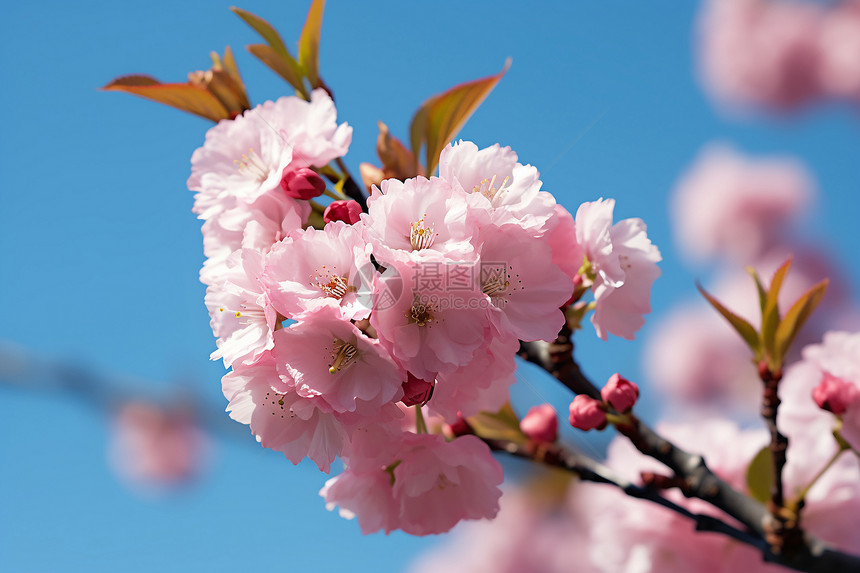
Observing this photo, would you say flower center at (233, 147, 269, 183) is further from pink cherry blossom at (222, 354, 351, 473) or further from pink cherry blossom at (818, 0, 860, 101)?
pink cherry blossom at (818, 0, 860, 101)

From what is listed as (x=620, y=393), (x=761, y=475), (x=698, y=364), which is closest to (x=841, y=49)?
(x=698, y=364)

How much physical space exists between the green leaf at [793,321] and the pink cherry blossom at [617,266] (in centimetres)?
23

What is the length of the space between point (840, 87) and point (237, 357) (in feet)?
20.4

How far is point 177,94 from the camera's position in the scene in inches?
37.5

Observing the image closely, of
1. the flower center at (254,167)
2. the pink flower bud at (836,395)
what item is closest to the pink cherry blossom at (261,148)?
the flower center at (254,167)

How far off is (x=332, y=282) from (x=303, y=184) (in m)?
0.16

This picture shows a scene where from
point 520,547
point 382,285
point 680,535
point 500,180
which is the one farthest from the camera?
point 520,547

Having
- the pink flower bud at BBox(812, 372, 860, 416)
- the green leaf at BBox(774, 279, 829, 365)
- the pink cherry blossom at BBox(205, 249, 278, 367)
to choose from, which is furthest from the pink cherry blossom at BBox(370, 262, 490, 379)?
the pink flower bud at BBox(812, 372, 860, 416)

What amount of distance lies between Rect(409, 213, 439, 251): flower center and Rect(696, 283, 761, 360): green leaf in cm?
43

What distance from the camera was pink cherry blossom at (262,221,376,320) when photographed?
0.70m

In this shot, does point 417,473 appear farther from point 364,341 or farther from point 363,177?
point 363,177

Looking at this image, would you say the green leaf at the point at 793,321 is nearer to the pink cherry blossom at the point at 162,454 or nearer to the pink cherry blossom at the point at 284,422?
the pink cherry blossom at the point at 284,422

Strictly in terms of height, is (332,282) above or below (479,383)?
above

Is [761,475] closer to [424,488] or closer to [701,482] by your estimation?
[701,482]
